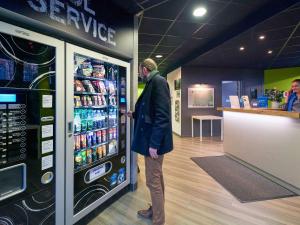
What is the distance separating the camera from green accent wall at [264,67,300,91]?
27.4 ft

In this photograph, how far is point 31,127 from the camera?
171 cm

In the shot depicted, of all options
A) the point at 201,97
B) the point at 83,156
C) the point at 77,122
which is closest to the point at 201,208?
the point at 83,156

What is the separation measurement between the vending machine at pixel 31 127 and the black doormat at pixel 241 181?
235 centimetres

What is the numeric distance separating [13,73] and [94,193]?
1501 millimetres

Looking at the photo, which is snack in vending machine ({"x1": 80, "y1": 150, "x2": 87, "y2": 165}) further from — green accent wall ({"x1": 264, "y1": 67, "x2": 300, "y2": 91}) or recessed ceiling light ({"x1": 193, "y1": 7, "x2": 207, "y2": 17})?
green accent wall ({"x1": 264, "y1": 67, "x2": 300, "y2": 91})

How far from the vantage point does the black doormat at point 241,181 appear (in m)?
2.99

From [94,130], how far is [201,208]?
160cm

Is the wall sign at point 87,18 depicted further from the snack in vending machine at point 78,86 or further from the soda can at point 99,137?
the soda can at point 99,137

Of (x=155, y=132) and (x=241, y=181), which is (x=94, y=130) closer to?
(x=155, y=132)

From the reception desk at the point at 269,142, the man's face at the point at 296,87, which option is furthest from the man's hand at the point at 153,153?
the man's face at the point at 296,87

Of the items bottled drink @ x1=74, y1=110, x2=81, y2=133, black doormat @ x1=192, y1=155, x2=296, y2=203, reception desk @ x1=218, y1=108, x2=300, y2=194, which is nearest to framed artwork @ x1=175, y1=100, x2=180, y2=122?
reception desk @ x1=218, y1=108, x2=300, y2=194

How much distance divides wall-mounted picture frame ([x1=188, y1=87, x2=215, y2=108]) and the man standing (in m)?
5.93

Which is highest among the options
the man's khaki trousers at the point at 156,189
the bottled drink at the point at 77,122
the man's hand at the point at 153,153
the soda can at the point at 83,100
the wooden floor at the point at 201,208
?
the soda can at the point at 83,100

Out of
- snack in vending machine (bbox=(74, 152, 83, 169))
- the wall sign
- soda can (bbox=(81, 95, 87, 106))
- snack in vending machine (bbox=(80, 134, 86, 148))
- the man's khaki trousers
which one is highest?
the wall sign
